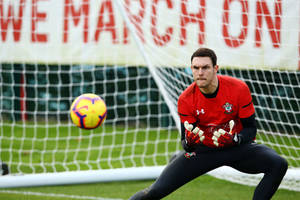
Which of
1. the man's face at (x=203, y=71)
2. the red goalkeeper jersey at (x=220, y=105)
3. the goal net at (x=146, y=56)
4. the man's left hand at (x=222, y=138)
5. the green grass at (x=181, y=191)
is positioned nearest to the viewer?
the man's left hand at (x=222, y=138)

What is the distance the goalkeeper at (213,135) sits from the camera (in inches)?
153

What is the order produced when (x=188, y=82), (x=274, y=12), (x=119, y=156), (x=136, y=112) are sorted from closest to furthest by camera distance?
(x=274, y=12)
(x=188, y=82)
(x=119, y=156)
(x=136, y=112)

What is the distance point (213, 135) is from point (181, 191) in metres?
1.89

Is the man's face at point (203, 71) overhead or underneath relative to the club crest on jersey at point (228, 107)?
overhead

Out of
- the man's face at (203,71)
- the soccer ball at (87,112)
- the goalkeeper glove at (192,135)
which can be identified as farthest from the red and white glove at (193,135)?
the soccer ball at (87,112)

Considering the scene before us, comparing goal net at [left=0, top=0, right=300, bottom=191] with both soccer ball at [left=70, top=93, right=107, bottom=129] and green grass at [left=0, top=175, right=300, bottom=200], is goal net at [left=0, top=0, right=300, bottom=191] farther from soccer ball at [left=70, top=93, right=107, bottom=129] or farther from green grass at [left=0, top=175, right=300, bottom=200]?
soccer ball at [left=70, top=93, right=107, bottom=129]

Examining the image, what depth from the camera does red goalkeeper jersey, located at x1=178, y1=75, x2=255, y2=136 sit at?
3.97m

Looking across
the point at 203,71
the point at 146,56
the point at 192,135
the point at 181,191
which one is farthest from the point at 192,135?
the point at 146,56

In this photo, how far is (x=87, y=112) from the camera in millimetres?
4742

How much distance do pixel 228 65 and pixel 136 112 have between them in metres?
4.45

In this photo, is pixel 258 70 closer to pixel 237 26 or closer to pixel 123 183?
pixel 237 26

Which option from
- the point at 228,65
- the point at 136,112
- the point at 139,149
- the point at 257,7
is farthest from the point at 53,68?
the point at 257,7

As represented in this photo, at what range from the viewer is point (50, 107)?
10.7m

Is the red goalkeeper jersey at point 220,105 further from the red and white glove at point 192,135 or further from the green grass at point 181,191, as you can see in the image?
the green grass at point 181,191
